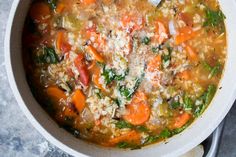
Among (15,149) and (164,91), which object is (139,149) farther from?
(15,149)

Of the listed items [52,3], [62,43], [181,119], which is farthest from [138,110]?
[52,3]

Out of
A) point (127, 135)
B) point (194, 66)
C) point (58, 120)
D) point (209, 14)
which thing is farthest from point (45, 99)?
point (209, 14)

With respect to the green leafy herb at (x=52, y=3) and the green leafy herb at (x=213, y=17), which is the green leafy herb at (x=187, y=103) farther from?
the green leafy herb at (x=52, y=3)

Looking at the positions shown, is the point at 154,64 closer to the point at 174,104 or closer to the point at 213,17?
the point at 174,104

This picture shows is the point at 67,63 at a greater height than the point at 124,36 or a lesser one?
lesser

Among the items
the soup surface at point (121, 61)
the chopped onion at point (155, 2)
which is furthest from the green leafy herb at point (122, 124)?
the chopped onion at point (155, 2)

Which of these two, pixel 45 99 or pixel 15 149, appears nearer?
pixel 45 99
